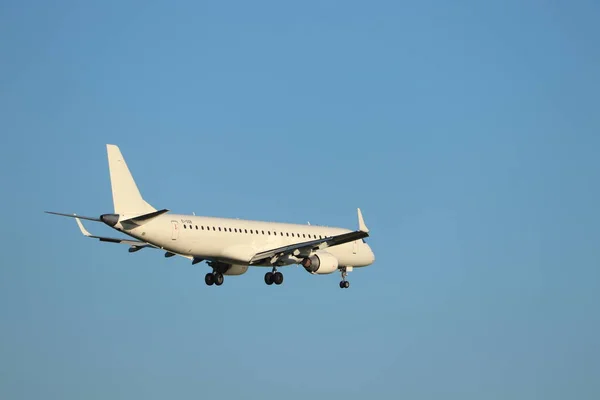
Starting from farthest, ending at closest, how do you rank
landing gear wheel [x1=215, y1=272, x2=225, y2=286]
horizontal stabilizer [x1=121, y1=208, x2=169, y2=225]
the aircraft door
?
1. landing gear wheel [x1=215, y1=272, x2=225, y2=286]
2. the aircraft door
3. horizontal stabilizer [x1=121, y1=208, x2=169, y2=225]

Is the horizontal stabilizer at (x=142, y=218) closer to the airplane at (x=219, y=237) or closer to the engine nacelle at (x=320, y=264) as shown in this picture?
the airplane at (x=219, y=237)

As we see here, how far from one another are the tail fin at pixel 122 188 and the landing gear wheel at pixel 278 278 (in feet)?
39.0

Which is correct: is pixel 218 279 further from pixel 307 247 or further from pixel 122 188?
pixel 122 188

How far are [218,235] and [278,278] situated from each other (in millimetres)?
6614

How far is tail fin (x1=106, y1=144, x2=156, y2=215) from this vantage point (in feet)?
275

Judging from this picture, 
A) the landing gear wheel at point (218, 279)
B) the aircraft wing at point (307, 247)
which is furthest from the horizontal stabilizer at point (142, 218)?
the landing gear wheel at point (218, 279)

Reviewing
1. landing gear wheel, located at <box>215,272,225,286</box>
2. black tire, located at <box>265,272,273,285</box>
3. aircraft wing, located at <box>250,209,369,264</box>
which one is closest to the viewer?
aircraft wing, located at <box>250,209,369,264</box>

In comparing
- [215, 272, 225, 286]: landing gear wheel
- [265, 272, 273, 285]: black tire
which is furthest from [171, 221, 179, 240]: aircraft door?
[265, 272, 273, 285]: black tire

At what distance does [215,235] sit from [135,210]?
665 cm

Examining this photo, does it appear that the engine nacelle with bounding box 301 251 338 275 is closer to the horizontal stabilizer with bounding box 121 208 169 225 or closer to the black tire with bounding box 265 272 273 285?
the black tire with bounding box 265 272 273 285

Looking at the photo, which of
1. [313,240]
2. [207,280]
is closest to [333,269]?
[313,240]

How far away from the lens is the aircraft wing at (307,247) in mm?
89438

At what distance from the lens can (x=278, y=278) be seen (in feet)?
307

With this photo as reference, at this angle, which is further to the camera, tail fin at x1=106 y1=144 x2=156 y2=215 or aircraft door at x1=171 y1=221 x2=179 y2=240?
aircraft door at x1=171 y1=221 x2=179 y2=240
